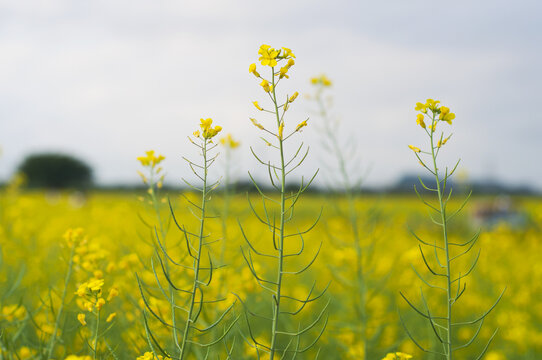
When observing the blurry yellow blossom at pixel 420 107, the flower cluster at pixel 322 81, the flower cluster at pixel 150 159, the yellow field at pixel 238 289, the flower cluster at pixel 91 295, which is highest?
the flower cluster at pixel 322 81

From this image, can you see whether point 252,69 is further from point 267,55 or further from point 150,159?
point 150,159

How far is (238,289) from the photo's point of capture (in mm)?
3074

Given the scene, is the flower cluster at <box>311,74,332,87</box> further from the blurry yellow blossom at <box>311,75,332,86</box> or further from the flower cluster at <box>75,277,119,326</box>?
the flower cluster at <box>75,277,119,326</box>

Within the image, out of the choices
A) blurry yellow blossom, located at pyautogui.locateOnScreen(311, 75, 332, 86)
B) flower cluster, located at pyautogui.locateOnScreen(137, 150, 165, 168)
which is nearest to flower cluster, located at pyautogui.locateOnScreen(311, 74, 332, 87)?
blurry yellow blossom, located at pyautogui.locateOnScreen(311, 75, 332, 86)

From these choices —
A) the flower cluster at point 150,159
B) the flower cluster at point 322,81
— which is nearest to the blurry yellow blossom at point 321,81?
the flower cluster at point 322,81

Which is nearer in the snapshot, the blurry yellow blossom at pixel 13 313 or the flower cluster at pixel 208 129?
the flower cluster at pixel 208 129

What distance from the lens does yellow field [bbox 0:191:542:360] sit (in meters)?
2.25

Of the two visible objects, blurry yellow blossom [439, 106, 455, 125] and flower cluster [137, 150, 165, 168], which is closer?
blurry yellow blossom [439, 106, 455, 125]

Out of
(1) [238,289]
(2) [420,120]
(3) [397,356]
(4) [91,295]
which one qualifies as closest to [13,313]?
(4) [91,295]

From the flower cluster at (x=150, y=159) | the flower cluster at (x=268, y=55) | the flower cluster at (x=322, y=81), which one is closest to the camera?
the flower cluster at (x=268, y=55)

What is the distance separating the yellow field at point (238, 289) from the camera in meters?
2.25

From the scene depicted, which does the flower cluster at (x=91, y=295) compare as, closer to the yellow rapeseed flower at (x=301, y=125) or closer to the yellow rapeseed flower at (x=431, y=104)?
the yellow rapeseed flower at (x=301, y=125)

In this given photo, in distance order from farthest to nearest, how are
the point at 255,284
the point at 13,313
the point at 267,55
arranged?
the point at 255,284, the point at 13,313, the point at 267,55

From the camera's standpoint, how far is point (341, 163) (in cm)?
310
